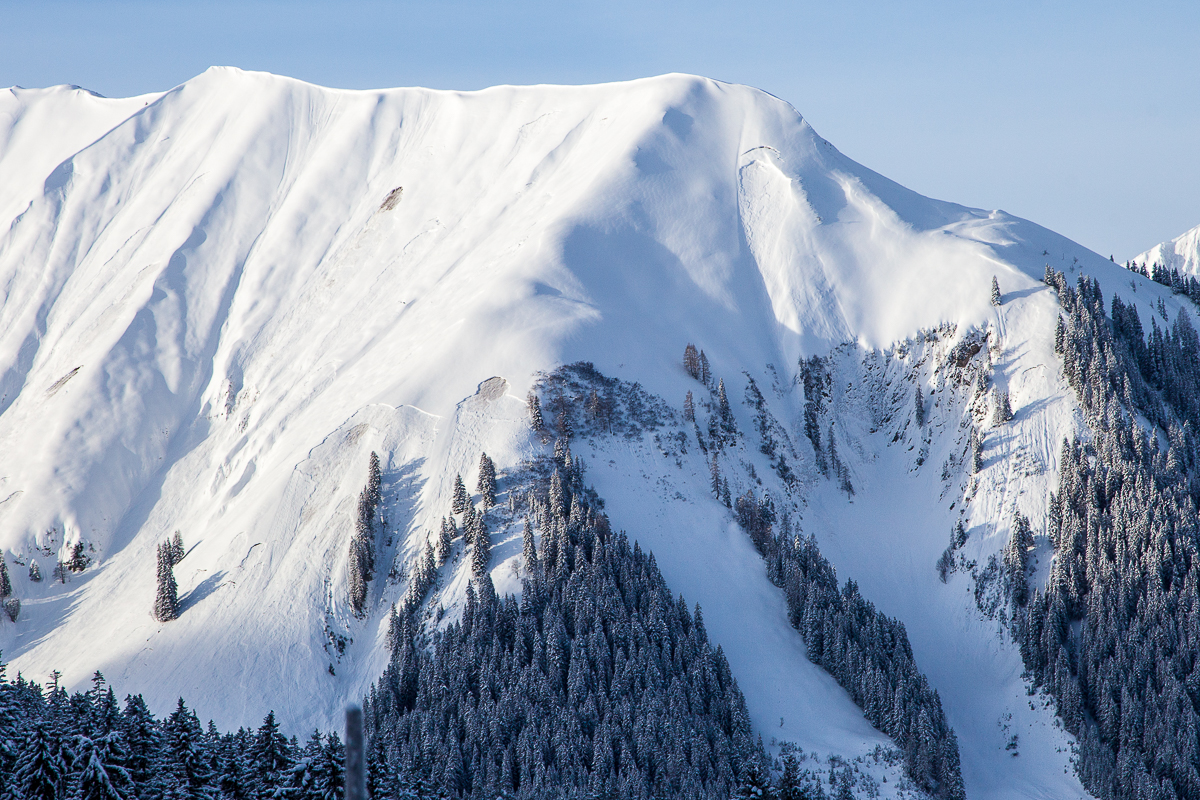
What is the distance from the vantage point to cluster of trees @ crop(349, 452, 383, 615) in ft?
329

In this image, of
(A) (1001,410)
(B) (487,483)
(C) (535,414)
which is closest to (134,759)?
(B) (487,483)

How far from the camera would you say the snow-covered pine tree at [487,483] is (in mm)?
103375

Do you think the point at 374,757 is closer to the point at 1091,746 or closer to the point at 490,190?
the point at 1091,746

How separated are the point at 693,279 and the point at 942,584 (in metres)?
54.6

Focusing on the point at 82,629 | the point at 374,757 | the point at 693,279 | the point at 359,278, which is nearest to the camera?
the point at 374,757

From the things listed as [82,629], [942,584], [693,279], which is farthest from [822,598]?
[82,629]

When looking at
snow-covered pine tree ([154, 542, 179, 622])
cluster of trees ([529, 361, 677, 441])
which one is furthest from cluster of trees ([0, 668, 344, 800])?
cluster of trees ([529, 361, 677, 441])

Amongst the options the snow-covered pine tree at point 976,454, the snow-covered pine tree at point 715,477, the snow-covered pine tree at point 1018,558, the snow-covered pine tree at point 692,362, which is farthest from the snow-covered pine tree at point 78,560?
the snow-covered pine tree at point 1018,558

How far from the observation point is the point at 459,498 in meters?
104

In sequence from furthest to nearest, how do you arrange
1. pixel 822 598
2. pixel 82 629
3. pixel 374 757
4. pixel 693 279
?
pixel 693 279
pixel 82 629
pixel 822 598
pixel 374 757

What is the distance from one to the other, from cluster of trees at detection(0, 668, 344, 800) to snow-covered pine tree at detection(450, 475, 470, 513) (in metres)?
47.0

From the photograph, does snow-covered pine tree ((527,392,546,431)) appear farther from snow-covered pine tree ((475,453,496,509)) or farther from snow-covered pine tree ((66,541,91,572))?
snow-covered pine tree ((66,541,91,572))

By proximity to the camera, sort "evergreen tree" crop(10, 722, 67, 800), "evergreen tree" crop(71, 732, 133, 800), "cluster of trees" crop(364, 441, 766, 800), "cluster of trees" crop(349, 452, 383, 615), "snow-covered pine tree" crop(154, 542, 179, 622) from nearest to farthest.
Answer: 1. "evergreen tree" crop(10, 722, 67, 800)
2. "evergreen tree" crop(71, 732, 133, 800)
3. "cluster of trees" crop(364, 441, 766, 800)
4. "cluster of trees" crop(349, 452, 383, 615)
5. "snow-covered pine tree" crop(154, 542, 179, 622)

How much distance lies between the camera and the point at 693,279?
144 m
